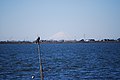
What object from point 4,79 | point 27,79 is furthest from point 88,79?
point 4,79

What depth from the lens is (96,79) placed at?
35.1 meters

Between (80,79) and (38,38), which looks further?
(80,79)

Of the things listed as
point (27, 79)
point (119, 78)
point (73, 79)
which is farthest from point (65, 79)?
point (119, 78)

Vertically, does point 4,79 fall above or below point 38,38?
below

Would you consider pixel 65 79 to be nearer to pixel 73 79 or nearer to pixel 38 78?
pixel 73 79

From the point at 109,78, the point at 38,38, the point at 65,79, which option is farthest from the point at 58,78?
the point at 38,38

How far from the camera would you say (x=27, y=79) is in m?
35.3

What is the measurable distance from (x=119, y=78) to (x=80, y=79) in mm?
6112

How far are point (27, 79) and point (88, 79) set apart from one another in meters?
9.39

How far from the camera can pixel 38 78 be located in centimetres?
3591

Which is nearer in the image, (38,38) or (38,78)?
(38,38)

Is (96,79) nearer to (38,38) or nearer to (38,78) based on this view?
(38,78)

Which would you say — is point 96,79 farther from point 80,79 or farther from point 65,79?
point 65,79

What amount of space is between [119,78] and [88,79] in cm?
492
